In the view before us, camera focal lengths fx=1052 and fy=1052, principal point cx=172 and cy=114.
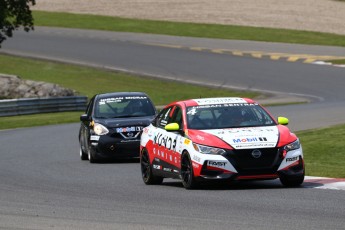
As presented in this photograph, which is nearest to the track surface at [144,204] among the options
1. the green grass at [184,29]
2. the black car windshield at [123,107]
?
the black car windshield at [123,107]

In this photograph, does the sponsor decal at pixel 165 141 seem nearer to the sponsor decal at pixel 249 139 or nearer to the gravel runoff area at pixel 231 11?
the sponsor decal at pixel 249 139

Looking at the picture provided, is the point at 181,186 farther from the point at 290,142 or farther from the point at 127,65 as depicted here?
the point at 127,65

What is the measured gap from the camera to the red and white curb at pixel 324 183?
47.1 ft

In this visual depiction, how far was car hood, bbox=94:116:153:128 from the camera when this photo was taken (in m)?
21.2

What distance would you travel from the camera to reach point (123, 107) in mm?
22375

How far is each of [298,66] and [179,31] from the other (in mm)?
13080

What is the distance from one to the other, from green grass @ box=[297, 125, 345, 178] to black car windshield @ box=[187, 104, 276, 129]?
1.67 meters

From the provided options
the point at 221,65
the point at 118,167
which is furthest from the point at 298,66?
the point at 118,167

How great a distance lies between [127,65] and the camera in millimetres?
47594

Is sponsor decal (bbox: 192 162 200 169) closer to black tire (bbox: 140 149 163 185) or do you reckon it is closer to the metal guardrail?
black tire (bbox: 140 149 163 185)

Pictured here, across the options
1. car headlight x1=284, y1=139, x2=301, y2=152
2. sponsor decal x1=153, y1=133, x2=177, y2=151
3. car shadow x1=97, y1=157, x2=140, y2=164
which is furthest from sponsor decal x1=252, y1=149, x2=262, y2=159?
car shadow x1=97, y1=157, x2=140, y2=164

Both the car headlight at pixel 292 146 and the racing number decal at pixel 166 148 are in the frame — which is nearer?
the car headlight at pixel 292 146

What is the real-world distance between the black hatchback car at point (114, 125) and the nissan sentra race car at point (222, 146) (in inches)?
193

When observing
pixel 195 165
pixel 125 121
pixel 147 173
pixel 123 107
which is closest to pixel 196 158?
pixel 195 165
